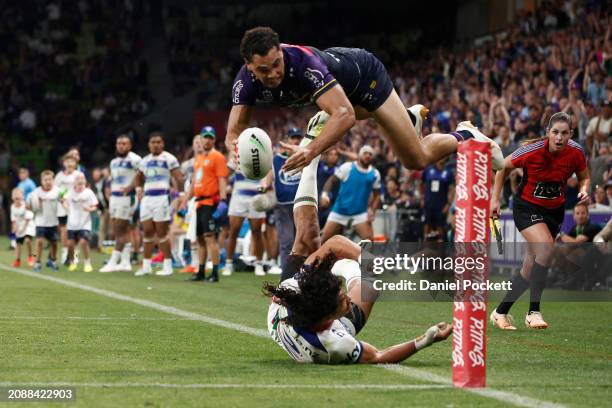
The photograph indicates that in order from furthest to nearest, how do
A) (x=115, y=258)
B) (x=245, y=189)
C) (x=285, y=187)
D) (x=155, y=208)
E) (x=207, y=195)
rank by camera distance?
1. (x=115, y=258)
2. (x=245, y=189)
3. (x=155, y=208)
4. (x=207, y=195)
5. (x=285, y=187)

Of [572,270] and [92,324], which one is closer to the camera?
[92,324]

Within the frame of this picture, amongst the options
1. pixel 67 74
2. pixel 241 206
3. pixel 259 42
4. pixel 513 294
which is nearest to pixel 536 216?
pixel 513 294

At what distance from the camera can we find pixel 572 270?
17219 mm

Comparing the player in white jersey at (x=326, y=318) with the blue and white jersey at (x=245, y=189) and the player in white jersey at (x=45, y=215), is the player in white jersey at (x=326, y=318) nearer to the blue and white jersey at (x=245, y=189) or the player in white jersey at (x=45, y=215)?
the blue and white jersey at (x=245, y=189)

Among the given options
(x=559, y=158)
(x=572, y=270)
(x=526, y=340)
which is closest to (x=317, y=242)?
(x=526, y=340)

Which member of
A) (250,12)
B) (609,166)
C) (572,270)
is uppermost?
(250,12)

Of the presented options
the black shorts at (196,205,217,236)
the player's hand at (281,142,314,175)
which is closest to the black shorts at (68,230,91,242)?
the black shorts at (196,205,217,236)

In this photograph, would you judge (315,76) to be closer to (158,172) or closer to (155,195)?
(155,195)

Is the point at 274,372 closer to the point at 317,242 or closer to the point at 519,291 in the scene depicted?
the point at 317,242

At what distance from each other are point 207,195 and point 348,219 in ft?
7.85

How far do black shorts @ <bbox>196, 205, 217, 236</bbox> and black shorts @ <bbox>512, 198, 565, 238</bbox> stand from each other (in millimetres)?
7340

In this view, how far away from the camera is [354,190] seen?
19109 mm

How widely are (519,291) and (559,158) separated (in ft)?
4.83

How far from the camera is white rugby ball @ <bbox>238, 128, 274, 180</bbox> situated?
8836mm
